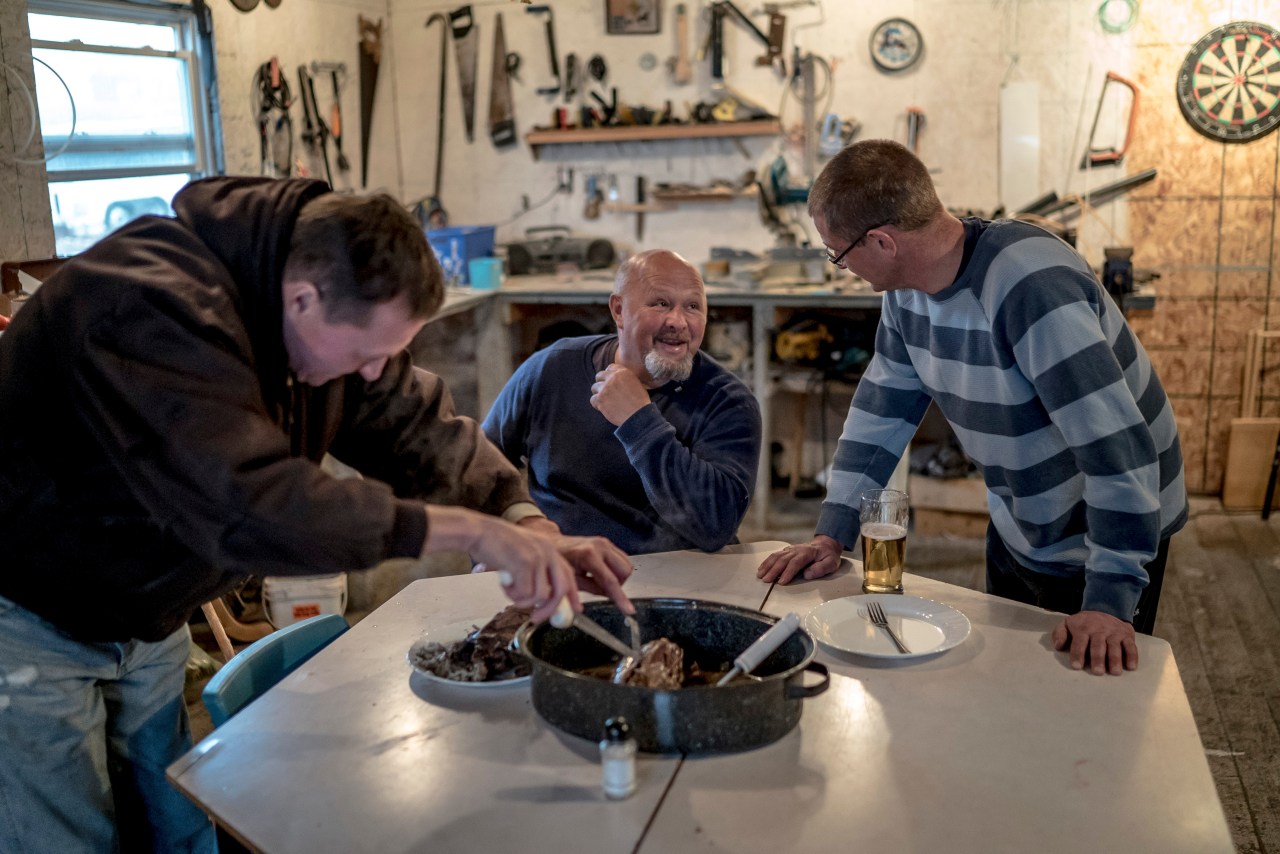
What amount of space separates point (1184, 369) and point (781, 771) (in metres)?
4.60

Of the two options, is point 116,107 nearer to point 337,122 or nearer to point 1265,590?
point 337,122

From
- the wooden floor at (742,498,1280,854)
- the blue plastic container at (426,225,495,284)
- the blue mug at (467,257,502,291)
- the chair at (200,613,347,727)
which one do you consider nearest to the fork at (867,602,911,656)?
the chair at (200,613,347,727)

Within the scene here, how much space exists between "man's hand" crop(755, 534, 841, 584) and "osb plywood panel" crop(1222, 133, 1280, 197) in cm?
400

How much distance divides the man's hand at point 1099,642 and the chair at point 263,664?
1.19m

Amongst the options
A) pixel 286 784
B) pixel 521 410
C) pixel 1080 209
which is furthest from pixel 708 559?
pixel 1080 209

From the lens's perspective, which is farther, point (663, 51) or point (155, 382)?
point (663, 51)

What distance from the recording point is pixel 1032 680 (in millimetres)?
1628

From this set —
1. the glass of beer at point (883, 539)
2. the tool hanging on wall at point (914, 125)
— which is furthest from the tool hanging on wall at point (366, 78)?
the glass of beer at point (883, 539)

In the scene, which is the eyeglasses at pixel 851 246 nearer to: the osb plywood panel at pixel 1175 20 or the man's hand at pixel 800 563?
the man's hand at pixel 800 563

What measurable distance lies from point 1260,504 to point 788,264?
2.43 metres

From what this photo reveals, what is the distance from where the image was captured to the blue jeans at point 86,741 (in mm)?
1529

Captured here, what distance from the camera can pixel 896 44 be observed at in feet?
17.4

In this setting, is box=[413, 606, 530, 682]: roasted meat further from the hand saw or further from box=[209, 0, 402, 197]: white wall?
the hand saw

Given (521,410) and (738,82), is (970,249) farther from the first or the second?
(738,82)
